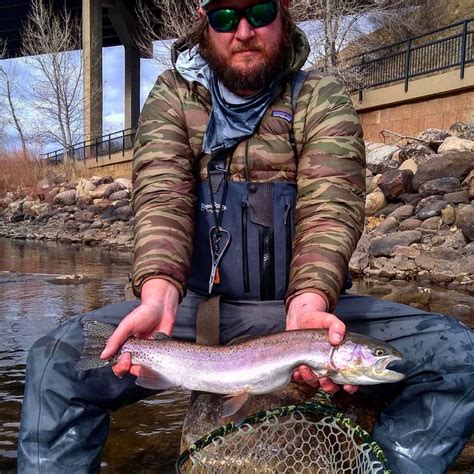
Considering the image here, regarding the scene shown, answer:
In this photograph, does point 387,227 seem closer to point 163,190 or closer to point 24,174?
point 163,190

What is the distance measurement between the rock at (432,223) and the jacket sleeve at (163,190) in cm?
1045

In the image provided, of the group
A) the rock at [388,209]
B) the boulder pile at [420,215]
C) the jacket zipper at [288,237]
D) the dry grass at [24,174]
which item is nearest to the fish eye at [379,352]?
the jacket zipper at [288,237]

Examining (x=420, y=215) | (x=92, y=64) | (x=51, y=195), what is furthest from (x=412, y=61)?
(x=92, y=64)

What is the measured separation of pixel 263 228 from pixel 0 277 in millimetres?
10598

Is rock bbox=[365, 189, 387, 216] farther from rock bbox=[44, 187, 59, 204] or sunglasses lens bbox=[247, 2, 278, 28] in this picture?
rock bbox=[44, 187, 59, 204]

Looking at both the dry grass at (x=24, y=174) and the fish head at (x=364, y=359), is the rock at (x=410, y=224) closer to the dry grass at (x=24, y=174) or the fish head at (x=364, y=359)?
the fish head at (x=364, y=359)

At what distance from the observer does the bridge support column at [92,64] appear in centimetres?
4094

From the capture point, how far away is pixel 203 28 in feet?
12.8

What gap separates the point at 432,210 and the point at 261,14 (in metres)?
10.9

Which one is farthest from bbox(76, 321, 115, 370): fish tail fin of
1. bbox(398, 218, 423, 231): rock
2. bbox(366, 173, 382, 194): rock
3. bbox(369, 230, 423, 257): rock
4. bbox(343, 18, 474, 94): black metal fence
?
bbox(343, 18, 474, 94): black metal fence

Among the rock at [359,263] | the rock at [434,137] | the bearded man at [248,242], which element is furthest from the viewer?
the rock at [434,137]

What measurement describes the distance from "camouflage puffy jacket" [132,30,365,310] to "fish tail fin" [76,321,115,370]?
34 cm

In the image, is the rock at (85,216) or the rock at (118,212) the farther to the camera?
the rock at (85,216)

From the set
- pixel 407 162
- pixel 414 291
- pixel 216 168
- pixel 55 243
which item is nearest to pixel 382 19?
pixel 407 162
